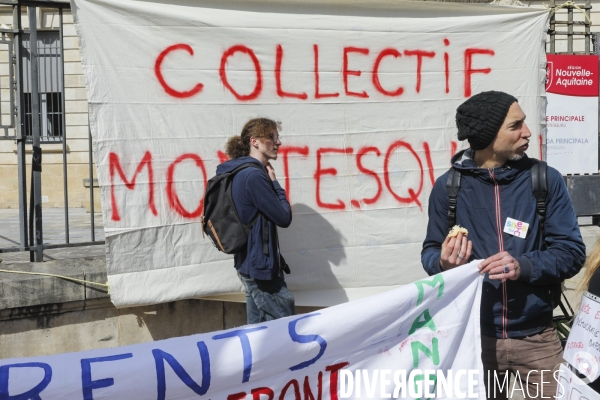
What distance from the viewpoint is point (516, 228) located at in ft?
9.55

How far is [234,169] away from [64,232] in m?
1.54

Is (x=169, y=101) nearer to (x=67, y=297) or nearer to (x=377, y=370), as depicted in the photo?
(x=67, y=297)

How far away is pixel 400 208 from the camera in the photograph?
4.98m

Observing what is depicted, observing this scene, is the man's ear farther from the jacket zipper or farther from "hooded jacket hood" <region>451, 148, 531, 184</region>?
the jacket zipper

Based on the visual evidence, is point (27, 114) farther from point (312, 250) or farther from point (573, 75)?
point (573, 75)

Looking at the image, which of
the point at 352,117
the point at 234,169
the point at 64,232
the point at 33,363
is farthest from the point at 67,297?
the point at 352,117

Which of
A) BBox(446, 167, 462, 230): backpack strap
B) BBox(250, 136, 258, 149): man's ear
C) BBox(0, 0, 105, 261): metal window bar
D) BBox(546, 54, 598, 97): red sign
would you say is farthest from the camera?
BBox(546, 54, 598, 97): red sign

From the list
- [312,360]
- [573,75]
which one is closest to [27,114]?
[312,360]

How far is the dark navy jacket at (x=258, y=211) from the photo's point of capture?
3986 millimetres

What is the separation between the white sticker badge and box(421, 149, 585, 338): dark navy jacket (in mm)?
19

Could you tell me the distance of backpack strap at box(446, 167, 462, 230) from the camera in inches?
120

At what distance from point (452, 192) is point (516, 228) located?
301 millimetres

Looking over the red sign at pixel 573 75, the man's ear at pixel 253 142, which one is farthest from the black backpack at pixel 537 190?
the red sign at pixel 573 75

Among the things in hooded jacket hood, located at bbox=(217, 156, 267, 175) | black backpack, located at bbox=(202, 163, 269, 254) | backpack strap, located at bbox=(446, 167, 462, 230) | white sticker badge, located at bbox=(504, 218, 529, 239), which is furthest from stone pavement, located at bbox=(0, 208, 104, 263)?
white sticker badge, located at bbox=(504, 218, 529, 239)
